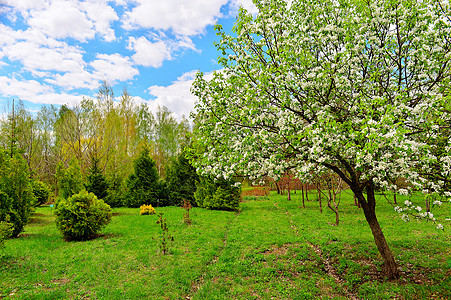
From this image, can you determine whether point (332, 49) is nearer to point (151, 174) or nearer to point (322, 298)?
point (322, 298)

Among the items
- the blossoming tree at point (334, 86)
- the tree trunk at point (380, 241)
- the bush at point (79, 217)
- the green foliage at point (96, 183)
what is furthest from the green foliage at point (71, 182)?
the tree trunk at point (380, 241)

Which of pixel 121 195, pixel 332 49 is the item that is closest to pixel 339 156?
pixel 332 49

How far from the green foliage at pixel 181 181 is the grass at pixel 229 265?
1116 cm

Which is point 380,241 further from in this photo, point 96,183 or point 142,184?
point 142,184

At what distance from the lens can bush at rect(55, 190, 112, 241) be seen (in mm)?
9633

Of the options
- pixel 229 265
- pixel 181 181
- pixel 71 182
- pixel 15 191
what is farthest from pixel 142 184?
pixel 229 265

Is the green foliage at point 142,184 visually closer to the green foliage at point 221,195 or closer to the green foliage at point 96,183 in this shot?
the green foliage at point 96,183

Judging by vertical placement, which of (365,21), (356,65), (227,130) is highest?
(365,21)

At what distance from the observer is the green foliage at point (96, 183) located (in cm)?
1738

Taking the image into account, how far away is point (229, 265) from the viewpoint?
7176mm

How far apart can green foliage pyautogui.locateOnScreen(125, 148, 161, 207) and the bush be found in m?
12.2

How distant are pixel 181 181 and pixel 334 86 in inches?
761

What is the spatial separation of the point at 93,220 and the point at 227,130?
7712 millimetres

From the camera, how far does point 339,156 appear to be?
5383 millimetres
